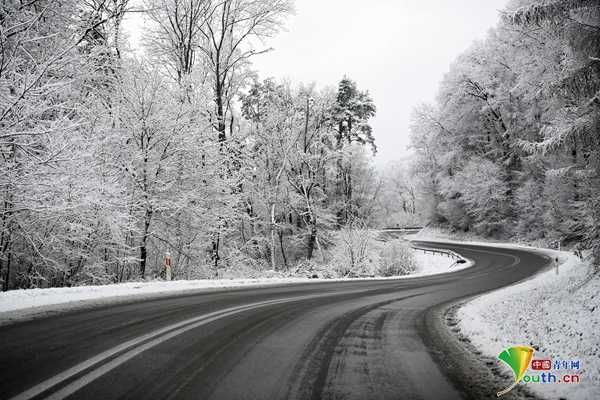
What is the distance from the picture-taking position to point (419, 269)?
26188 mm

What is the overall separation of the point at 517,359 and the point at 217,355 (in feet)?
11.1

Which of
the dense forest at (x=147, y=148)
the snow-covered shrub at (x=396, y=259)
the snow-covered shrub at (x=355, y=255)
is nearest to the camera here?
the dense forest at (x=147, y=148)

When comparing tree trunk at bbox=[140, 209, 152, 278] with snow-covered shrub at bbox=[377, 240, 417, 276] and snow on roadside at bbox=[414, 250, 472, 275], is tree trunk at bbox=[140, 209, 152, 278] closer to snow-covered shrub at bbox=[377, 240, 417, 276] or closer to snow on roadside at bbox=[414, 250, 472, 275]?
snow-covered shrub at bbox=[377, 240, 417, 276]

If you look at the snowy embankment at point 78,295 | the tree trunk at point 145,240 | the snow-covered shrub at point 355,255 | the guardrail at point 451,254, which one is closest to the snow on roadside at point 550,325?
the snowy embankment at point 78,295

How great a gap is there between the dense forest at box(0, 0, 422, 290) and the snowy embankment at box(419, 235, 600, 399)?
820 cm

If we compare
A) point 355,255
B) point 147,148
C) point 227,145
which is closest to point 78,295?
point 147,148

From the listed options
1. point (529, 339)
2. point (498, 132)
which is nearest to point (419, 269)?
point (498, 132)

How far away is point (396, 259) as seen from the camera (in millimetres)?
24906

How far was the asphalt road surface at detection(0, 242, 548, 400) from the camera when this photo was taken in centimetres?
308

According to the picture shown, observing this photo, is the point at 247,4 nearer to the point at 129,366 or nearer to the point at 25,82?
the point at 25,82

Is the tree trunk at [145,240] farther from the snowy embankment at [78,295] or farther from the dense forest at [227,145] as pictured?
the snowy embankment at [78,295]

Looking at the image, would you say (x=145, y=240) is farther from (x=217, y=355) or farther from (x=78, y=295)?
(x=217, y=355)

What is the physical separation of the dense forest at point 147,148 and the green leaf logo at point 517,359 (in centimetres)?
792

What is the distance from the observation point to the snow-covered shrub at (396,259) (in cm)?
2431
